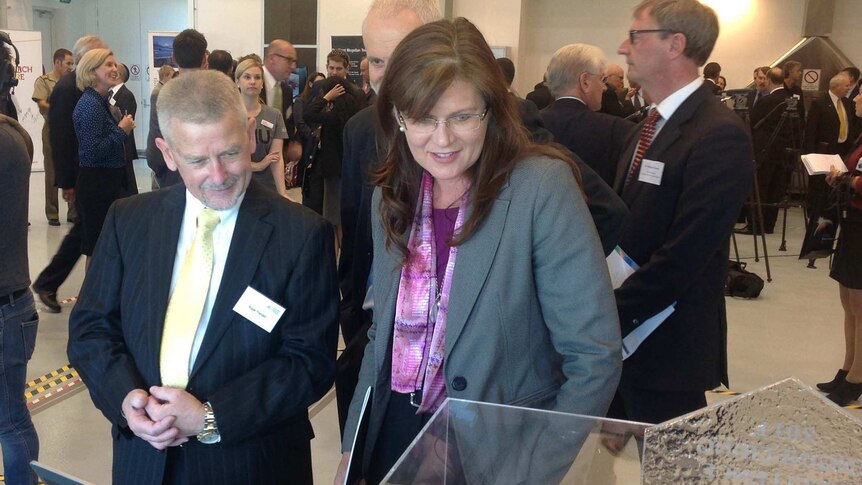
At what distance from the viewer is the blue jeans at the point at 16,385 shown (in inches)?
94.4

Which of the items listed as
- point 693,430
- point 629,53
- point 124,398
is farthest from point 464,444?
point 629,53

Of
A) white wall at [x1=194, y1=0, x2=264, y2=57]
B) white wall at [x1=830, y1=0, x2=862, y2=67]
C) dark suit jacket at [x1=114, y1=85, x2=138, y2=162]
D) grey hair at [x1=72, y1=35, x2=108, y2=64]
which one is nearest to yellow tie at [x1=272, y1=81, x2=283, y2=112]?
dark suit jacket at [x1=114, y1=85, x2=138, y2=162]

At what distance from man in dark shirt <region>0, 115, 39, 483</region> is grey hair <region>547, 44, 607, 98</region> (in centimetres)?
218

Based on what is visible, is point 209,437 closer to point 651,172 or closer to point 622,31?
point 651,172

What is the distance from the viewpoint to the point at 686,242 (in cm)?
213

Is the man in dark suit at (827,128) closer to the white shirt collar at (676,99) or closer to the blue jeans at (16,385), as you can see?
the white shirt collar at (676,99)

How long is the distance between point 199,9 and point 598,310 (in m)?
13.4

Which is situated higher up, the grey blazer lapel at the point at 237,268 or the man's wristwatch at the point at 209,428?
the grey blazer lapel at the point at 237,268

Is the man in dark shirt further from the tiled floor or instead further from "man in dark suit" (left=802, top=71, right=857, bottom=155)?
"man in dark suit" (left=802, top=71, right=857, bottom=155)

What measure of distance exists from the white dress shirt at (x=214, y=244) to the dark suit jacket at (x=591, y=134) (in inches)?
74.3

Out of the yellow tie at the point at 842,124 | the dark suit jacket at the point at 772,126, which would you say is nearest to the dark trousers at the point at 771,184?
the dark suit jacket at the point at 772,126

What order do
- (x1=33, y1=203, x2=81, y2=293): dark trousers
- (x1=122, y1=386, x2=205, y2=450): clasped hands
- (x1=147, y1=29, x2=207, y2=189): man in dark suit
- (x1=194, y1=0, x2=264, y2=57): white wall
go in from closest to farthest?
(x1=122, y1=386, x2=205, y2=450): clasped hands, (x1=147, y1=29, x2=207, y2=189): man in dark suit, (x1=33, y1=203, x2=81, y2=293): dark trousers, (x1=194, y1=0, x2=264, y2=57): white wall

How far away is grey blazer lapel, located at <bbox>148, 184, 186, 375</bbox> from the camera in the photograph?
5.35 feet

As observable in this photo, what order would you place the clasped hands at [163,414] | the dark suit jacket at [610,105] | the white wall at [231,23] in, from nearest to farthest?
the clasped hands at [163,414], the dark suit jacket at [610,105], the white wall at [231,23]
